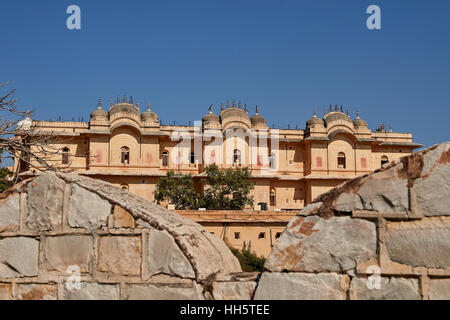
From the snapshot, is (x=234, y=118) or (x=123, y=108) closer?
(x=123, y=108)

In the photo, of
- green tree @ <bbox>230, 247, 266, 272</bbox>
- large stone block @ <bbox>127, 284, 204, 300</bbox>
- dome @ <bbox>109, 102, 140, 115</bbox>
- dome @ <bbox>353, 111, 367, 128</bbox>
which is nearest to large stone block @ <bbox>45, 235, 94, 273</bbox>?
large stone block @ <bbox>127, 284, 204, 300</bbox>

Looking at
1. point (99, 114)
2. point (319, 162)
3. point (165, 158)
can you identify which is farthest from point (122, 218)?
point (319, 162)

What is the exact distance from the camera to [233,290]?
2488mm

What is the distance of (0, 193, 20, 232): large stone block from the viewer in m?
2.82

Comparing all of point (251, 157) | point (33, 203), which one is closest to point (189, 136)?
point (251, 157)

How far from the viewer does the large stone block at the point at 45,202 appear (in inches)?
108

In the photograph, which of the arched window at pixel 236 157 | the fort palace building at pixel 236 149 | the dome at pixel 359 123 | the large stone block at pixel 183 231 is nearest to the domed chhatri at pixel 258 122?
the fort palace building at pixel 236 149

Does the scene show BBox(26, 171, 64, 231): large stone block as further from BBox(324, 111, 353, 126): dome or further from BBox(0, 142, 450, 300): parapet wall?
BBox(324, 111, 353, 126): dome

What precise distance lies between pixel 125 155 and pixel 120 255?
25582 mm

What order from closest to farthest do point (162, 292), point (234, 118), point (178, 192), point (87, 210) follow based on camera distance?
1. point (162, 292)
2. point (87, 210)
3. point (178, 192)
4. point (234, 118)

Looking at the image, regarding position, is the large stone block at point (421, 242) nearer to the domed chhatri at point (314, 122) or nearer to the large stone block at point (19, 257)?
the large stone block at point (19, 257)

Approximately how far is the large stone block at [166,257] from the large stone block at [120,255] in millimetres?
73

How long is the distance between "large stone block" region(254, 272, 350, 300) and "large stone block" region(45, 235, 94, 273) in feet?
2.98

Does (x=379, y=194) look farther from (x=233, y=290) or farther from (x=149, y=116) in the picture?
(x=149, y=116)
